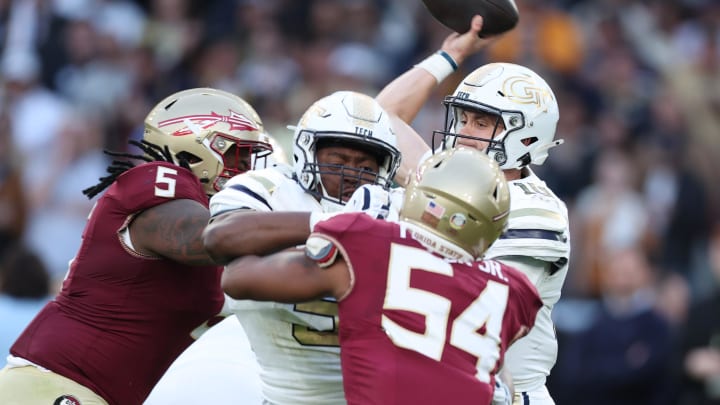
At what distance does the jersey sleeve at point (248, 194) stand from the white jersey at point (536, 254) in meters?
0.86

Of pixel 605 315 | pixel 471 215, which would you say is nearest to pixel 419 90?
pixel 471 215

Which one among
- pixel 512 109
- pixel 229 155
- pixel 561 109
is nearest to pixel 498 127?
pixel 512 109

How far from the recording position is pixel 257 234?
4.43 m

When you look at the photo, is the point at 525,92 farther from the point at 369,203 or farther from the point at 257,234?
the point at 257,234

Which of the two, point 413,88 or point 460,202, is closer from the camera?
point 460,202

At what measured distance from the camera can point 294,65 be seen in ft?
42.9

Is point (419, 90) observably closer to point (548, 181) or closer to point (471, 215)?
point (471, 215)

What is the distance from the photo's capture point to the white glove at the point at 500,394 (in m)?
4.57

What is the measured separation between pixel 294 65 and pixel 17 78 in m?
2.66

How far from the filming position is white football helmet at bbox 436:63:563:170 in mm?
5578

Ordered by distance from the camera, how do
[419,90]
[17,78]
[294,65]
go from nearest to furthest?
[419,90] < [17,78] < [294,65]

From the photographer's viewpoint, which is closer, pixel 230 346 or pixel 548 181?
pixel 230 346

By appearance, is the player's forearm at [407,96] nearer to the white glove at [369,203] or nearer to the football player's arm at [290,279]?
the white glove at [369,203]

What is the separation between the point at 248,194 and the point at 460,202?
2.75ft
